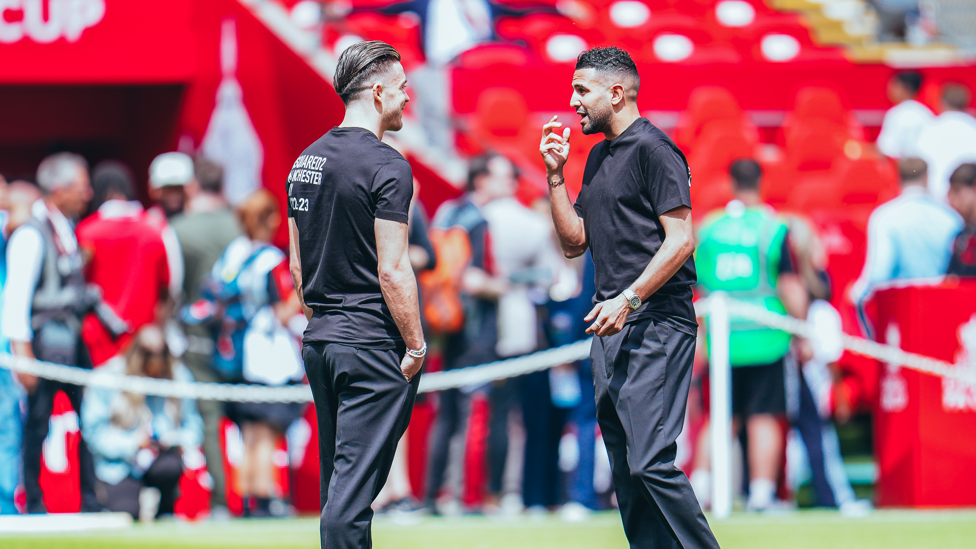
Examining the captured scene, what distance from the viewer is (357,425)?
405 cm

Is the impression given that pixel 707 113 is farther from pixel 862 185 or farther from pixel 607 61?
pixel 607 61

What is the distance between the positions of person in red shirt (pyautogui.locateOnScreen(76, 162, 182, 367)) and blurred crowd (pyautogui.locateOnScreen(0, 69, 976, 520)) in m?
0.01

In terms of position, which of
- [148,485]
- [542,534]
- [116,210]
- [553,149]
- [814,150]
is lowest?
[542,534]

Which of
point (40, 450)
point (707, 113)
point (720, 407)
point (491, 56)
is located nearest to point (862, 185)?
point (707, 113)

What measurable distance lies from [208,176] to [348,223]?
439cm

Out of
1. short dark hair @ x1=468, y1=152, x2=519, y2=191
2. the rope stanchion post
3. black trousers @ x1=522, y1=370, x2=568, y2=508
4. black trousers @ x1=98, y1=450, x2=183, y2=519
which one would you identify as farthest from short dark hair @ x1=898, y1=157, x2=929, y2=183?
black trousers @ x1=98, y1=450, x2=183, y2=519

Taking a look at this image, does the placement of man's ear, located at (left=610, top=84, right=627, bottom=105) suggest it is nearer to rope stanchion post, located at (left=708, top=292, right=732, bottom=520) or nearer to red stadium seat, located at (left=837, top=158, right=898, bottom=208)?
rope stanchion post, located at (left=708, top=292, right=732, bottom=520)

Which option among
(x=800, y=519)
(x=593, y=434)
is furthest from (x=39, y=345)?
(x=800, y=519)

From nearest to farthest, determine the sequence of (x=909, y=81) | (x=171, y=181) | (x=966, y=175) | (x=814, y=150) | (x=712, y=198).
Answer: (x=966, y=175), (x=171, y=181), (x=712, y=198), (x=909, y=81), (x=814, y=150)

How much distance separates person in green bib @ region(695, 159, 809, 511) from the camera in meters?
7.50

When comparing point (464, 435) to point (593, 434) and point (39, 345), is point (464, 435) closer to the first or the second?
point (593, 434)

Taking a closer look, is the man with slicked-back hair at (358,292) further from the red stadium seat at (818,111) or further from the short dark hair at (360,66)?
the red stadium seat at (818,111)

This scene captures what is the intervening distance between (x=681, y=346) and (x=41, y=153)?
9462 mm

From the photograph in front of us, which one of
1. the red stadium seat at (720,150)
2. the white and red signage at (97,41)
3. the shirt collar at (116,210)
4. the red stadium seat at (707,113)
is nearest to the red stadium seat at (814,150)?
the red stadium seat at (707,113)
